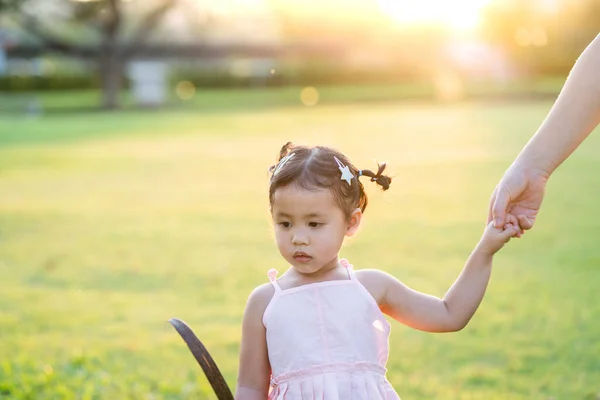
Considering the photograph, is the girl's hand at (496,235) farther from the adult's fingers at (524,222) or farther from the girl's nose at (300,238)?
the girl's nose at (300,238)

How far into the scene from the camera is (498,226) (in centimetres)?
234

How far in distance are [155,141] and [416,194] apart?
921 cm

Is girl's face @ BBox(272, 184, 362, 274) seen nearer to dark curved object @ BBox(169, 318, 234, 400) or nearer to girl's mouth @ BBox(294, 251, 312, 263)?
girl's mouth @ BBox(294, 251, 312, 263)

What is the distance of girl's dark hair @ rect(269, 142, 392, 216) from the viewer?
2320 mm

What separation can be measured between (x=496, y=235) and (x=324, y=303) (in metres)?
0.45

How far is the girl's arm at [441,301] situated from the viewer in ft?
7.84

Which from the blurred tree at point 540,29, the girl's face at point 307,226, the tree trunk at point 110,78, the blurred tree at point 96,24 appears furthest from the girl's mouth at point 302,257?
the blurred tree at point 540,29

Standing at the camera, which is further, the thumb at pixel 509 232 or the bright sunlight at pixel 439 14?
the bright sunlight at pixel 439 14

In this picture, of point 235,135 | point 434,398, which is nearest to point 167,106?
point 235,135

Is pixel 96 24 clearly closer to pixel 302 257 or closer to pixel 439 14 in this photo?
pixel 439 14

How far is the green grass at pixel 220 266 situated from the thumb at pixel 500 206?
0.37m

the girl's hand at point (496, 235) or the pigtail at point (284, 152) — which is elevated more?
the pigtail at point (284, 152)

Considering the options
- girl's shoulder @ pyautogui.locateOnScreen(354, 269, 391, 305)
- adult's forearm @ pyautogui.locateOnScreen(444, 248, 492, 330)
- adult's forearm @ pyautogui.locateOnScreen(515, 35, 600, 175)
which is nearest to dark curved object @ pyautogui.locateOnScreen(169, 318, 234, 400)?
girl's shoulder @ pyautogui.locateOnScreen(354, 269, 391, 305)

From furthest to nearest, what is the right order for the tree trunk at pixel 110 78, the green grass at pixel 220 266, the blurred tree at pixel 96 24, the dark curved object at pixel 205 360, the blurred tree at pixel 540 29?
the blurred tree at pixel 540 29 < the blurred tree at pixel 96 24 < the tree trunk at pixel 110 78 < the green grass at pixel 220 266 < the dark curved object at pixel 205 360
